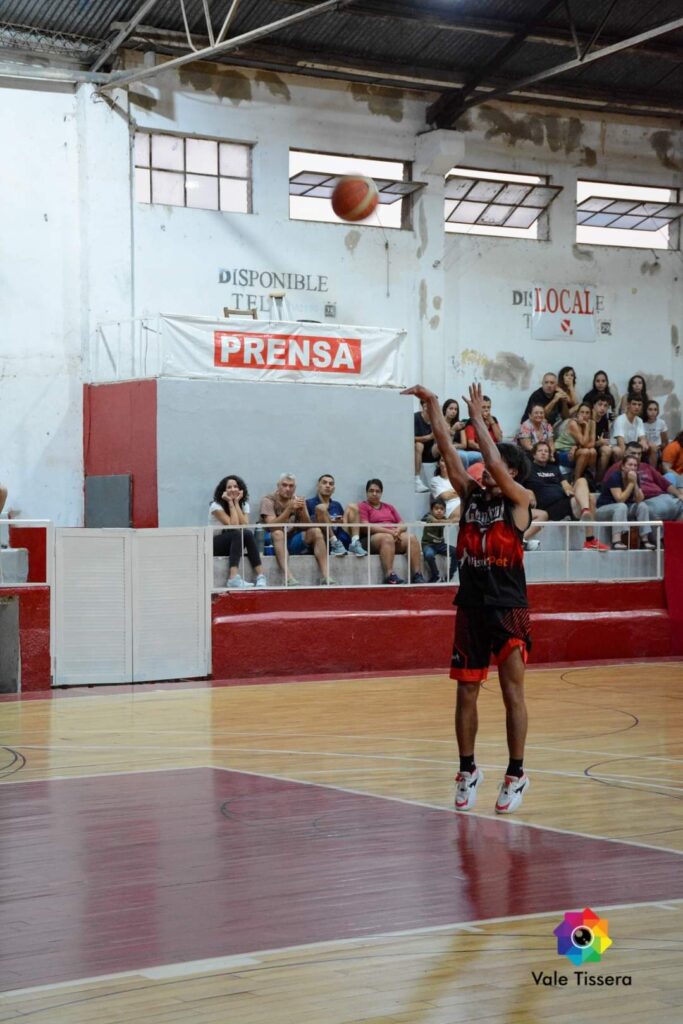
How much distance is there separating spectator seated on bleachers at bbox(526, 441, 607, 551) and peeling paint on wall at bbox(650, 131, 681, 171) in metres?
7.80

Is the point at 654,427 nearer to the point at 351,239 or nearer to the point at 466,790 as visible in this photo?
the point at 351,239

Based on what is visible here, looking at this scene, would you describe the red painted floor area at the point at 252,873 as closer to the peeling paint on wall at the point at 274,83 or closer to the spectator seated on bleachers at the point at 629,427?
the spectator seated on bleachers at the point at 629,427

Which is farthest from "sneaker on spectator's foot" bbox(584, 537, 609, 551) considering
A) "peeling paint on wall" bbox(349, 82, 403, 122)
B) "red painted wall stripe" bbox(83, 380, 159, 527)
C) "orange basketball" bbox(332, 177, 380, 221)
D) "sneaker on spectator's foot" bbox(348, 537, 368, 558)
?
"peeling paint on wall" bbox(349, 82, 403, 122)

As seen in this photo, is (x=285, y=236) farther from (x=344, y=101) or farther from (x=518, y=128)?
(x=518, y=128)

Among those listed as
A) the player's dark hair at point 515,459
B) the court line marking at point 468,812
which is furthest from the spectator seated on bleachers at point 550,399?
the player's dark hair at point 515,459

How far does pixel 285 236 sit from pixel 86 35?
4026 millimetres

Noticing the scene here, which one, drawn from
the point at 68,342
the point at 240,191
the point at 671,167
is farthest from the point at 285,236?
the point at 671,167

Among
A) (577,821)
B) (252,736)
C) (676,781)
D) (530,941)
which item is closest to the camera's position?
(530,941)

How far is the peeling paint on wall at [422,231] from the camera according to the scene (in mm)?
22422

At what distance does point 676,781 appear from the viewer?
892 cm

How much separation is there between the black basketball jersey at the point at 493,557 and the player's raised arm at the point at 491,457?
4.0 inches

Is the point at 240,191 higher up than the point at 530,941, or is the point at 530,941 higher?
the point at 240,191

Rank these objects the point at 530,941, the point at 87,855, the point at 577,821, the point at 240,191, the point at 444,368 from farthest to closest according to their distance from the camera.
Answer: the point at 444,368, the point at 240,191, the point at 577,821, the point at 87,855, the point at 530,941

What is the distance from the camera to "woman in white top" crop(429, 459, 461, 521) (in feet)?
61.6
